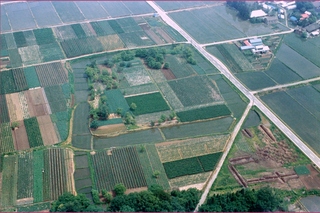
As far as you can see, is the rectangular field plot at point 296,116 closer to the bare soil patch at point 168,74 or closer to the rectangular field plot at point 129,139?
the bare soil patch at point 168,74

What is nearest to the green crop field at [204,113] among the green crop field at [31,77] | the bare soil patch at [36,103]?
the bare soil patch at [36,103]

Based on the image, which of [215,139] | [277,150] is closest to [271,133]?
[277,150]

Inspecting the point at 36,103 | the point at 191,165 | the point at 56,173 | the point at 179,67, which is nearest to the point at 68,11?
the point at 179,67

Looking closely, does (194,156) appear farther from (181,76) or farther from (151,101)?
(181,76)

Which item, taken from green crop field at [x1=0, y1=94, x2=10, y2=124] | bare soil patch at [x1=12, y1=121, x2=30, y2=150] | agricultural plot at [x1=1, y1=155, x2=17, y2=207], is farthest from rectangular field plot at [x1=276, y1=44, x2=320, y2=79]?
agricultural plot at [x1=1, y1=155, x2=17, y2=207]

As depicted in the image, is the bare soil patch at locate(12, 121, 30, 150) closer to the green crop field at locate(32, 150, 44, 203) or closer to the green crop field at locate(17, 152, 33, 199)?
the green crop field at locate(17, 152, 33, 199)
